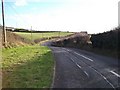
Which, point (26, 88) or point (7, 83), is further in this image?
point (7, 83)

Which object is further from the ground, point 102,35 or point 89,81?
point 102,35

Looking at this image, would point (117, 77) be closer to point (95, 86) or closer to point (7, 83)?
point (95, 86)

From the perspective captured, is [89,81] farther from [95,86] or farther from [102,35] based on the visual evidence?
[102,35]

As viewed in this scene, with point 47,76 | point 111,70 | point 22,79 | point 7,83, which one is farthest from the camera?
point 111,70

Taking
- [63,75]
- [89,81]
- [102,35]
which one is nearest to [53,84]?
[89,81]

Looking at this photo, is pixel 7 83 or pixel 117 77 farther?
pixel 117 77

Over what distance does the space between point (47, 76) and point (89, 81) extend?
307 cm

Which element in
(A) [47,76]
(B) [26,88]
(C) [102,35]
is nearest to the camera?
(B) [26,88]

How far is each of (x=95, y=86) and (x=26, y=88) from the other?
322cm

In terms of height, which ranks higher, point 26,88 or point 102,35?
point 102,35

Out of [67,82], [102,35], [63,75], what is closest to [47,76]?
[63,75]

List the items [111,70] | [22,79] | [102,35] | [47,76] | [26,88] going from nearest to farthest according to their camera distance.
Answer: [26,88]
[22,79]
[47,76]
[111,70]
[102,35]

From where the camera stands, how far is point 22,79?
16.3 metres

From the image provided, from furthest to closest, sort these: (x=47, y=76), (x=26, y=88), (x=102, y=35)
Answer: (x=102, y=35) → (x=47, y=76) → (x=26, y=88)
